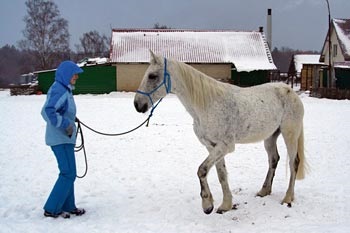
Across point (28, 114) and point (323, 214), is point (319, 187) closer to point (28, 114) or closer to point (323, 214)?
point (323, 214)

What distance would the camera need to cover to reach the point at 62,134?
4.41m

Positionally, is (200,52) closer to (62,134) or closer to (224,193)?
(224,193)

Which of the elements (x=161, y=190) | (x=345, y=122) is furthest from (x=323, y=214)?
(x=345, y=122)

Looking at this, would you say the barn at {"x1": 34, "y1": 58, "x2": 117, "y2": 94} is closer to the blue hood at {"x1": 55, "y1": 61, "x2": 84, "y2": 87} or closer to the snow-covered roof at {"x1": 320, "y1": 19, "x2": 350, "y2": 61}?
the snow-covered roof at {"x1": 320, "y1": 19, "x2": 350, "y2": 61}

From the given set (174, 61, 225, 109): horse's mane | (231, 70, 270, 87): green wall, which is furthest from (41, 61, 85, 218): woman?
(231, 70, 270, 87): green wall

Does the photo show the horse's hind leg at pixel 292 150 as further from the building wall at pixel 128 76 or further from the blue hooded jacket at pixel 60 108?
the building wall at pixel 128 76

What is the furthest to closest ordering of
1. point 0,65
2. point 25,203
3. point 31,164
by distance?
point 0,65, point 31,164, point 25,203

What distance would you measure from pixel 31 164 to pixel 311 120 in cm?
990

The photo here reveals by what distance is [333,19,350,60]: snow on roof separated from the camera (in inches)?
1341

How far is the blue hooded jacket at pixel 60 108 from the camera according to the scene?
4.27 metres

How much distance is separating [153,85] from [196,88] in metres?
0.53

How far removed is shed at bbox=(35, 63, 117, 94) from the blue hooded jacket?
24.4 metres

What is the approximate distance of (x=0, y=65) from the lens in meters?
87.4

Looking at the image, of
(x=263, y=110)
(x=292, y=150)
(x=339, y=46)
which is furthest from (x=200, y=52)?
(x=263, y=110)
